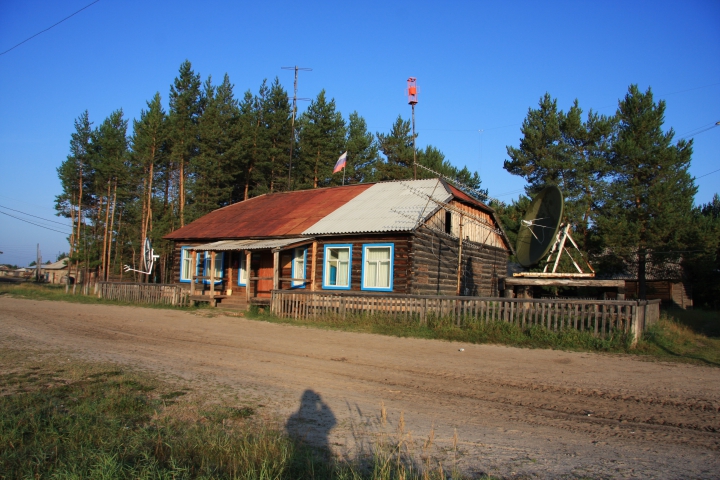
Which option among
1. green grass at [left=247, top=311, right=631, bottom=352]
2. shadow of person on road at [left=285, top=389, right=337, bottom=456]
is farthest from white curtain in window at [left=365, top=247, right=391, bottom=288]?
shadow of person on road at [left=285, top=389, right=337, bottom=456]

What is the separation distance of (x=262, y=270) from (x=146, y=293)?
554cm

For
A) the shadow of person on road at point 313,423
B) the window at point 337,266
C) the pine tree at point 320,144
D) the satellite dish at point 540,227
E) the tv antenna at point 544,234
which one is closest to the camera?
the shadow of person on road at point 313,423

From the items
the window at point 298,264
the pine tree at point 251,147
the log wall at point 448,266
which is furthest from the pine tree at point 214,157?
the log wall at point 448,266

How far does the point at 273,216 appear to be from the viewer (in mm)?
24312

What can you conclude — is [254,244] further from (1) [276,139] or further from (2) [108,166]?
(2) [108,166]

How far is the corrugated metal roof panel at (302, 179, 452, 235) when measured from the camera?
763 inches

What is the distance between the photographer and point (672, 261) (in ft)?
103

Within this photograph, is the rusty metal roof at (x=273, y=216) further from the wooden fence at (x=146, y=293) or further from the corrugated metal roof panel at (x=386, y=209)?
the wooden fence at (x=146, y=293)

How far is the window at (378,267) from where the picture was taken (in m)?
19.1

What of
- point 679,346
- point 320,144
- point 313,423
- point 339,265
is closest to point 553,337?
point 679,346

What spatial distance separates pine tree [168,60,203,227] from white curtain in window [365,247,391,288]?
21125 millimetres

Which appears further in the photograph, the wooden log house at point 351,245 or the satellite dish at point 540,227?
the wooden log house at point 351,245

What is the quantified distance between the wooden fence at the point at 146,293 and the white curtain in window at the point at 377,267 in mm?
8569

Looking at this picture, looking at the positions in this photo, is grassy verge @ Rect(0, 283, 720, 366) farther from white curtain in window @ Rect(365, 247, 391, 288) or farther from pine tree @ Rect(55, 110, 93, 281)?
pine tree @ Rect(55, 110, 93, 281)
